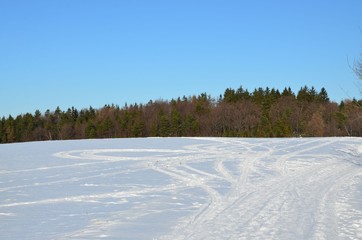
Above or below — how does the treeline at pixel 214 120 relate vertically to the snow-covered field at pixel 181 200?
above

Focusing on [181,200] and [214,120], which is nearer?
[181,200]

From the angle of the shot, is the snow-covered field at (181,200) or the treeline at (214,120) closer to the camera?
the snow-covered field at (181,200)

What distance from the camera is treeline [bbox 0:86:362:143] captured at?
8912 cm

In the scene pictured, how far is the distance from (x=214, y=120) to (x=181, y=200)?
89.5m

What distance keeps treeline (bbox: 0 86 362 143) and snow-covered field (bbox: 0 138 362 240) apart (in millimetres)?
64469

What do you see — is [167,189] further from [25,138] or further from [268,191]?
[25,138]

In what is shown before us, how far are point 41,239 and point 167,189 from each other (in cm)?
609

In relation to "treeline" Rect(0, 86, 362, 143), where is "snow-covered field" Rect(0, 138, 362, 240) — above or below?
below

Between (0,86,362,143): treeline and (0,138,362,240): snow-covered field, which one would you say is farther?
(0,86,362,143): treeline

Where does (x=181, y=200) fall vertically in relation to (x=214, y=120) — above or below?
below

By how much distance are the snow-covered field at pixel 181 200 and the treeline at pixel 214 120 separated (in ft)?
212

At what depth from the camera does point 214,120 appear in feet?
328

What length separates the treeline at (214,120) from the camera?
Result: 89.1 metres

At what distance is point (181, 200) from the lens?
1095 cm
